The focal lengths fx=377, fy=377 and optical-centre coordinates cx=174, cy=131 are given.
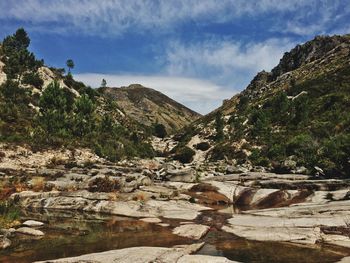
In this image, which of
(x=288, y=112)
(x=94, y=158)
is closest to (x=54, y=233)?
(x=94, y=158)

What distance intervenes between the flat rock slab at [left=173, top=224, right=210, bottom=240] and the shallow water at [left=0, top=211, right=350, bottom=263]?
0.38 m

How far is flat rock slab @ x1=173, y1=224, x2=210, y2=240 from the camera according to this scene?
1966 cm

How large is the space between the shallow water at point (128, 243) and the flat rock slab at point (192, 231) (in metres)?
0.38

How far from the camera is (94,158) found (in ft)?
208

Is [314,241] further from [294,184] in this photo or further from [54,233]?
[294,184]

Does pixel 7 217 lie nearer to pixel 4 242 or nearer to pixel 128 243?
pixel 4 242

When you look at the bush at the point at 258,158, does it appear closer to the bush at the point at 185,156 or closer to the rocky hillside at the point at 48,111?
the bush at the point at 185,156

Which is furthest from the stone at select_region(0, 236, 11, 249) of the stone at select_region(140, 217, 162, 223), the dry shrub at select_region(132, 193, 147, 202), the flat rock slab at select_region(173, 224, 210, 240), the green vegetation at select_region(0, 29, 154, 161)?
the green vegetation at select_region(0, 29, 154, 161)

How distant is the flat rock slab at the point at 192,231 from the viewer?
19656mm

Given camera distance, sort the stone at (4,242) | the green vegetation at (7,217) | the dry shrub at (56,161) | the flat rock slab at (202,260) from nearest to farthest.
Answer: the flat rock slab at (202,260)
the stone at (4,242)
the green vegetation at (7,217)
the dry shrub at (56,161)

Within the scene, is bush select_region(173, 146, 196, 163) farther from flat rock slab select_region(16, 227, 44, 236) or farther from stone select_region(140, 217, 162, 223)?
flat rock slab select_region(16, 227, 44, 236)

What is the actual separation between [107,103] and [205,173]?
85925mm

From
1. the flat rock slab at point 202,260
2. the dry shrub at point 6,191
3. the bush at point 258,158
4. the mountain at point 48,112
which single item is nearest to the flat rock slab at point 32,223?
the dry shrub at point 6,191

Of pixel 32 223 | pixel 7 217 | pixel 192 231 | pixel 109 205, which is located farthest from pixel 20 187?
pixel 192 231
